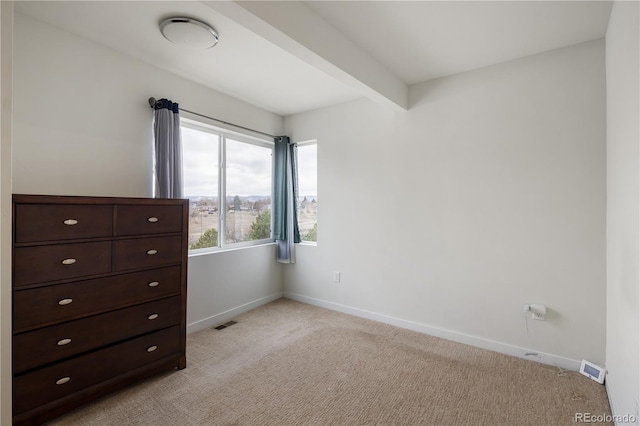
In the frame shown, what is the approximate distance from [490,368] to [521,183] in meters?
1.51

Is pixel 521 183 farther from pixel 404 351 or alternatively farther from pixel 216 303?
pixel 216 303

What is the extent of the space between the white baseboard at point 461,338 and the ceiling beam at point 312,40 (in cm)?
225

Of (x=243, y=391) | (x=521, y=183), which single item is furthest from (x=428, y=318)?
(x=243, y=391)

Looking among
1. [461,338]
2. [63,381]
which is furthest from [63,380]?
[461,338]

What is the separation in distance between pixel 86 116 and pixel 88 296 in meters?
1.37

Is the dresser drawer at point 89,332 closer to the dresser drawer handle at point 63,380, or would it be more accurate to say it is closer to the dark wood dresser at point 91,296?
the dark wood dresser at point 91,296

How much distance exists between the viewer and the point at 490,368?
7.86 ft

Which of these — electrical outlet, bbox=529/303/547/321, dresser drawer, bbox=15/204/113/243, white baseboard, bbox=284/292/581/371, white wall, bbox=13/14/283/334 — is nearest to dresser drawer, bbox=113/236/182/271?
dresser drawer, bbox=15/204/113/243

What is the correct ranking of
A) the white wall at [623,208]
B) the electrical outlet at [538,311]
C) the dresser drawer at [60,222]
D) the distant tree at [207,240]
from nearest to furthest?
the white wall at [623,208], the dresser drawer at [60,222], the electrical outlet at [538,311], the distant tree at [207,240]

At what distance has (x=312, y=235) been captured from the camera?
4.04 metres

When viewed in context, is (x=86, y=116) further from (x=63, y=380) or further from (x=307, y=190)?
(x=307, y=190)

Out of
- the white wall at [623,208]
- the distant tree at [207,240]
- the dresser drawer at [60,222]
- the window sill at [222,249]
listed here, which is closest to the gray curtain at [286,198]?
the window sill at [222,249]

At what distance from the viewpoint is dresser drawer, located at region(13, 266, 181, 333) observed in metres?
1.66

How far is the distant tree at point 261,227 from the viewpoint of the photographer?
3903 millimetres
